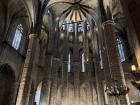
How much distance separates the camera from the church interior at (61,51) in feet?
50.0

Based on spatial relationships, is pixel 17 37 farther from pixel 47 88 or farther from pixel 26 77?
pixel 26 77

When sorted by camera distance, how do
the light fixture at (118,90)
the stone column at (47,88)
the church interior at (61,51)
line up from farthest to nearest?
the stone column at (47,88) → the church interior at (61,51) → the light fixture at (118,90)

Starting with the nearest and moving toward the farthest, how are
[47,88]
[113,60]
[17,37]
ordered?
1. [113,60]
2. [47,88]
3. [17,37]

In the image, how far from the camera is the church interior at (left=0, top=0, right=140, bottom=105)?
15227mm

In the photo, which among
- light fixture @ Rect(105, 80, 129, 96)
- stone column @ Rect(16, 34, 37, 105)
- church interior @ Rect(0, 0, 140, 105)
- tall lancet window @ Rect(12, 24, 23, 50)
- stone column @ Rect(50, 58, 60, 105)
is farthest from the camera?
tall lancet window @ Rect(12, 24, 23, 50)

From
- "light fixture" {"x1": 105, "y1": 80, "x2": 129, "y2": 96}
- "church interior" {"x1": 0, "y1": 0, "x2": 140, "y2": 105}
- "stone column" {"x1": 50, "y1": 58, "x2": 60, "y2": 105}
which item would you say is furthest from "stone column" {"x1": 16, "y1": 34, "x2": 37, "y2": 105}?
"light fixture" {"x1": 105, "y1": 80, "x2": 129, "y2": 96}

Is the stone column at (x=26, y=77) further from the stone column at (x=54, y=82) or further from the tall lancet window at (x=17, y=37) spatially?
the stone column at (x=54, y=82)

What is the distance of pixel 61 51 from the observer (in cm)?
2219

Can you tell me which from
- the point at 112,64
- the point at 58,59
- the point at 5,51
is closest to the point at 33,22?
the point at 5,51

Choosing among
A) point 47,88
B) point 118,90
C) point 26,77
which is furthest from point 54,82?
point 118,90

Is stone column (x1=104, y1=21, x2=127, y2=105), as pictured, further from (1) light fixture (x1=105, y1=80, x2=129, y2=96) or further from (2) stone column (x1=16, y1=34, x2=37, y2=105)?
(2) stone column (x1=16, y1=34, x2=37, y2=105)

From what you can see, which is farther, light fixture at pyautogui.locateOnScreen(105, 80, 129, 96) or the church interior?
the church interior

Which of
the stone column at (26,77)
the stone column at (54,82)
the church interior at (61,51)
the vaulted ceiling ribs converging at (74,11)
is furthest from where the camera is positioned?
the vaulted ceiling ribs converging at (74,11)

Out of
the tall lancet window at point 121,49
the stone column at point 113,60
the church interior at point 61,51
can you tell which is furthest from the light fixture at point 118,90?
the tall lancet window at point 121,49
